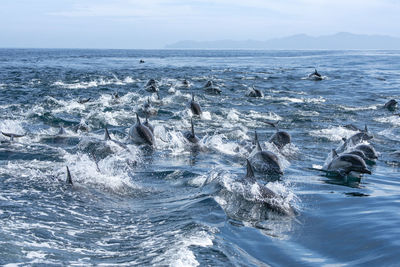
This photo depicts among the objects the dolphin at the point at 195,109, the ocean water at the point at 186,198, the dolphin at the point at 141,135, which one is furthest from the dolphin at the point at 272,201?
the dolphin at the point at 195,109

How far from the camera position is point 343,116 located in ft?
70.4

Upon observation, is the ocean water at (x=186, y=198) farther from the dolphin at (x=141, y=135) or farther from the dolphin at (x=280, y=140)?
the dolphin at (x=141, y=135)

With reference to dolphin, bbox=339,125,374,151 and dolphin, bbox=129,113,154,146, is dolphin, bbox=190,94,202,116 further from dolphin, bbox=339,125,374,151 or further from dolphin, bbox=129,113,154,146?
dolphin, bbox=339,125,374,151

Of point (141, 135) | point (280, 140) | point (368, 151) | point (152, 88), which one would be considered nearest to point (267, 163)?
point (280, 140)

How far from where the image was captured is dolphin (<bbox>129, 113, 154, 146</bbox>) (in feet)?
47.7

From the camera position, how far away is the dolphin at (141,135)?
47.7ft

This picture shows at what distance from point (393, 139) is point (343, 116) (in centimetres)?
520

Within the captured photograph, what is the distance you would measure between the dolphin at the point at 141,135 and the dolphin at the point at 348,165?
5.82m

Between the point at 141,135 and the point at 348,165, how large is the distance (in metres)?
6.57

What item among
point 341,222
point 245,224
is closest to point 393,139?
point 341,222

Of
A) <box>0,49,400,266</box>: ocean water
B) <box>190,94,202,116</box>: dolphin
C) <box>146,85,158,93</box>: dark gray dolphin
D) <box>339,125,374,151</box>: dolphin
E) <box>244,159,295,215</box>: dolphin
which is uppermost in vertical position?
<box>146,85,158,93</box>: dark gray dolphin

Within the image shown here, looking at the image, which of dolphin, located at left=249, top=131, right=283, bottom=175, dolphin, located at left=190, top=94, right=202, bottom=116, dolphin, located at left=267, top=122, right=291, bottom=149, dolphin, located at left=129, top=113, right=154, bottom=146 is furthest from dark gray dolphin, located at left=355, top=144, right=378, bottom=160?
dolphin, located at left=190, top=94, right=202, bottom=116

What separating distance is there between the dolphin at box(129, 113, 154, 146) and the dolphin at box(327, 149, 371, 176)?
19.1ft

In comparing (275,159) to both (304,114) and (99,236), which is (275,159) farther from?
(304,114)
